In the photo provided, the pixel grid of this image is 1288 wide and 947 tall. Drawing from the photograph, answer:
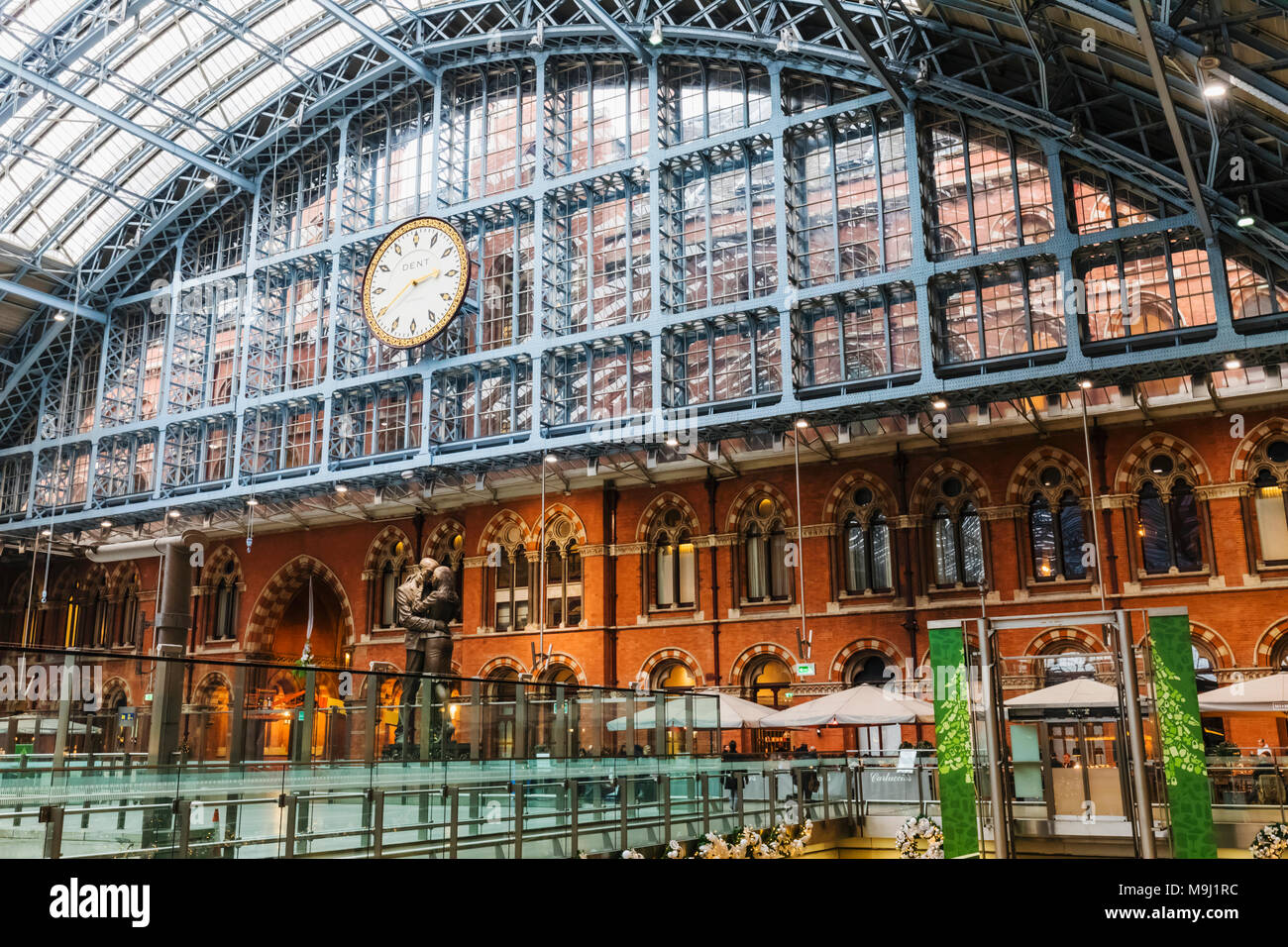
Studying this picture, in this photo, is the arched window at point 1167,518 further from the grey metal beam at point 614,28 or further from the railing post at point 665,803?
the grey metal beam at point 614,28

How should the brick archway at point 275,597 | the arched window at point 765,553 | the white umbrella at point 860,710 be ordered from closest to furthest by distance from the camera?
1. the white umbrella at point 860,710
2. the arched window at point 765,553
3. the brick archway at point 275,597

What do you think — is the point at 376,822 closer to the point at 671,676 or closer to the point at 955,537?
the point at 955,537

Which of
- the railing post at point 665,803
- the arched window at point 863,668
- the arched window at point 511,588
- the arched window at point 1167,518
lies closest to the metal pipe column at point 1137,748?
the railing post at point 665,803

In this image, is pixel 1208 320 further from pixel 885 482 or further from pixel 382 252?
pixel 382 252

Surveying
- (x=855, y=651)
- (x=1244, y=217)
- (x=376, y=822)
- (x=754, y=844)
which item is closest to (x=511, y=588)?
(x=855, y=651)

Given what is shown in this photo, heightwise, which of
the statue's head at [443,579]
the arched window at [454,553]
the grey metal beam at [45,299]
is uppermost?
the grey metal beam at [45,299]

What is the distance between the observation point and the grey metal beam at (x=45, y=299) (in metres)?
44.7

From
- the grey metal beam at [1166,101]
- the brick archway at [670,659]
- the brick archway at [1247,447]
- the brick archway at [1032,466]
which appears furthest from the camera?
the brick archway at [670,659]

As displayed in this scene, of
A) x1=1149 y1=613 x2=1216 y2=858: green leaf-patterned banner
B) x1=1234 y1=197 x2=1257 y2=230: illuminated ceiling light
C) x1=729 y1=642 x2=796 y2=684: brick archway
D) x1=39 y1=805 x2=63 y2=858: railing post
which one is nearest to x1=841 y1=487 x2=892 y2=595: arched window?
x1=729 y1=642 x2=796 y2=684: brick archway

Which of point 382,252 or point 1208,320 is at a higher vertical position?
point 382,252

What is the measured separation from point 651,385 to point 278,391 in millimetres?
16250

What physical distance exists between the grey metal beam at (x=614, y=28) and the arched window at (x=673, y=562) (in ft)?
48.5
